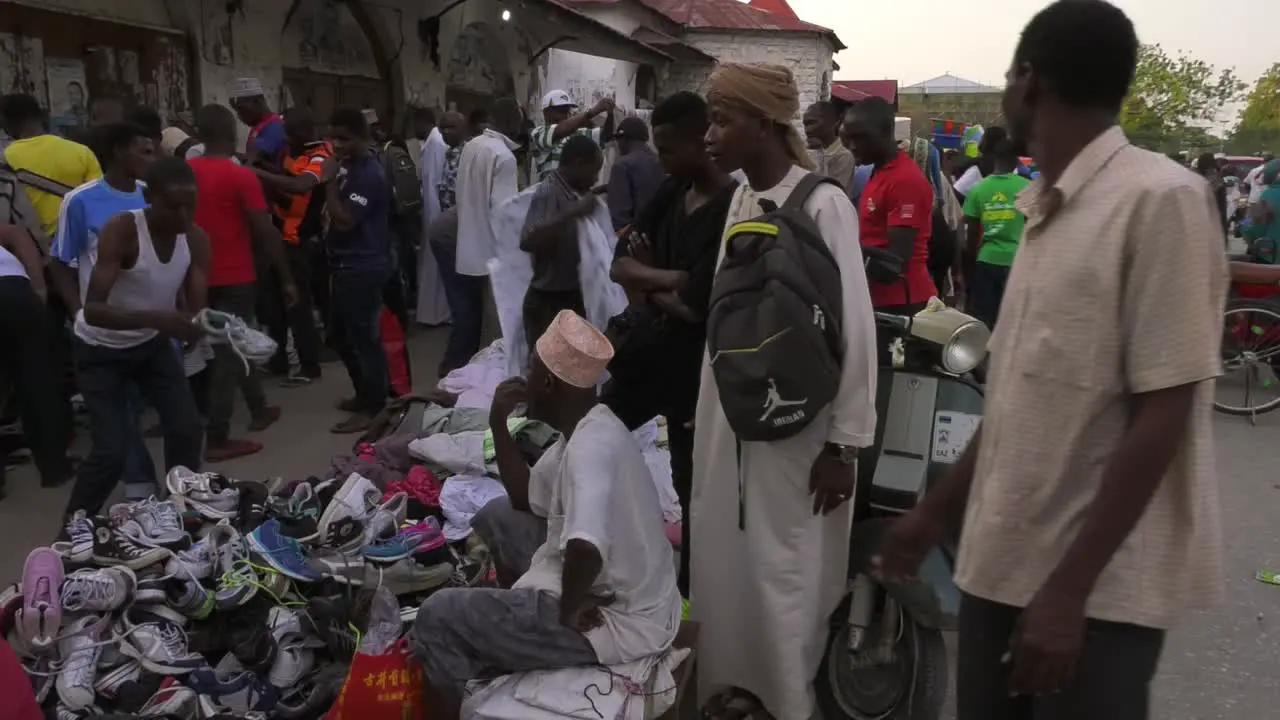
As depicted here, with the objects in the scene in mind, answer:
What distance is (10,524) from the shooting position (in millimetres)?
5039

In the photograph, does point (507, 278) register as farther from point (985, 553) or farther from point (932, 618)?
point (985, 553)

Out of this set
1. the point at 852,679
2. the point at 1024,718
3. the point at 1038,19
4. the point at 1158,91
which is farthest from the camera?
the point at 1158,91

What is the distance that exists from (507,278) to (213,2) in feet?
13.7

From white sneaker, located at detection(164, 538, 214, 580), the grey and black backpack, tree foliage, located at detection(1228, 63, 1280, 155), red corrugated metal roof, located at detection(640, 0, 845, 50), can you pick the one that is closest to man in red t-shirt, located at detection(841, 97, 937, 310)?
the grey and black backpack

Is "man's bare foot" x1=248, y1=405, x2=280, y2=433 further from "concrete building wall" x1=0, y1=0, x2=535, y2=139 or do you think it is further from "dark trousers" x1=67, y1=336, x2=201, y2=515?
"concrete building wall" x1=0, y1=0, x2=535, y2=139

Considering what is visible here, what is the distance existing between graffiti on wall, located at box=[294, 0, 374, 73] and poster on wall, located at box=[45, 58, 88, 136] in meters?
2.77

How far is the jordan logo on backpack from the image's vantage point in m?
2.83

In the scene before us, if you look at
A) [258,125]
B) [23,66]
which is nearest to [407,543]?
[258,125]

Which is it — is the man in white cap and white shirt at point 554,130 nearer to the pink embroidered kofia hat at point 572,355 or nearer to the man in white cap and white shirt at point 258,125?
the man in white cap and white shirt at point 258,125

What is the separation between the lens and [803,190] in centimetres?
301

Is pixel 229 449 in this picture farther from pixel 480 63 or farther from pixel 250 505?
pixel 480 63

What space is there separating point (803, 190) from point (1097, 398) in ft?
4.83

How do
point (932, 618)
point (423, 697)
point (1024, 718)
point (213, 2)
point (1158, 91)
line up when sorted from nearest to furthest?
1. point (1024, 718)
2. point (423, 697)
3. point (932, 618)
4. point (213, 2)
5. point (1158, 91)

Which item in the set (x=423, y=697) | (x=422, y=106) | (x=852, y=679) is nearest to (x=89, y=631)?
(x=423, y=697)
